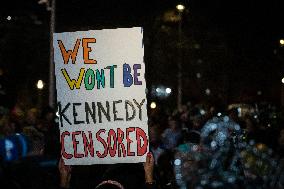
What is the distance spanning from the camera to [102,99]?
638 cm

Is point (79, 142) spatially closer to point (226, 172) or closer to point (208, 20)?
point (226, 172)

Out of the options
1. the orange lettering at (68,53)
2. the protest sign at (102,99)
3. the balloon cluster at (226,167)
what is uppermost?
the orange lettering at (68,53)

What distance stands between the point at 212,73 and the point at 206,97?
22535 mm

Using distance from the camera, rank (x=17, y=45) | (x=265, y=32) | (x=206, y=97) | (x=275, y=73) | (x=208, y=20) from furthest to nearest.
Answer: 1. (x=206, y=97)
2. (x=275, y=73)
3. (x=265, y=32)
4. (x=208, y=20)
5. (x=17, y=45)

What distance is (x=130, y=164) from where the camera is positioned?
21.7 ft

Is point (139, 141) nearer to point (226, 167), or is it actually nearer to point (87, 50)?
point (87, 50)

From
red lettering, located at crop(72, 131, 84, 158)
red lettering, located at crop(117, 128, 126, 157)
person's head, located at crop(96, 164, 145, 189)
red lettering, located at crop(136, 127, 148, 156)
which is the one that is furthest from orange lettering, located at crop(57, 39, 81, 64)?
person's head, located at crop(96, 164, 145, 189)

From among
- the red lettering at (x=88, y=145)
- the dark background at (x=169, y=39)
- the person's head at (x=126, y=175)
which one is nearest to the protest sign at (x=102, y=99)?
the red lettering at (x=88, y=145)

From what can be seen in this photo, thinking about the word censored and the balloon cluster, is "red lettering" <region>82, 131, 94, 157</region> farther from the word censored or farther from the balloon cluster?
the balloon cluster

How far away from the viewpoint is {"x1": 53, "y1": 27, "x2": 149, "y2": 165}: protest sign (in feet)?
20.7

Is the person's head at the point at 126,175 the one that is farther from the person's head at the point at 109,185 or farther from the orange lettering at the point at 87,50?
the orange lettering at the point at 87,50

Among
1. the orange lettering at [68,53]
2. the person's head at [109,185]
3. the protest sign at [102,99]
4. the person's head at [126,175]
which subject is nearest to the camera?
the person's head at [109,185]

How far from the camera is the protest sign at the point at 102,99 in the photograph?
6.31 meters

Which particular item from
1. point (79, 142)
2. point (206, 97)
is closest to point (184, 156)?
point (79, 142)
